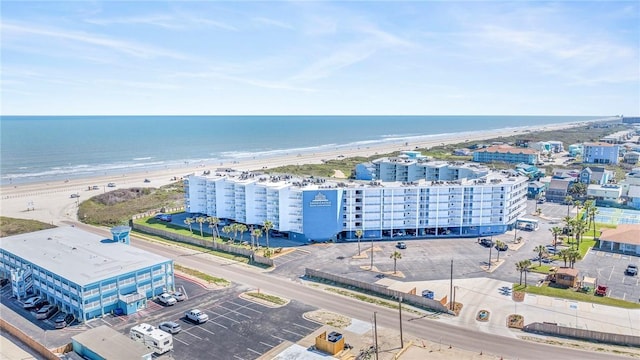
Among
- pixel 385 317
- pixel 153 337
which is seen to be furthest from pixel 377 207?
pixel 153 337

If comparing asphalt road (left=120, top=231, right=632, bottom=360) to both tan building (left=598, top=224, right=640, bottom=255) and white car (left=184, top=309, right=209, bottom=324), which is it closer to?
white car (left=184, top=309, right=209, bottom=324)

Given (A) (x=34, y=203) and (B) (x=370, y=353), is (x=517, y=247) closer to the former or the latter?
(B) (x=370, y=353)

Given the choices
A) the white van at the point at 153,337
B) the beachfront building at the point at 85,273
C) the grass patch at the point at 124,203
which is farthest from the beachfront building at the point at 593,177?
the white van at the point at 153,337

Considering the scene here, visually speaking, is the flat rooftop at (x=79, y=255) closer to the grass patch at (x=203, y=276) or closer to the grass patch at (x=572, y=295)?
the grass patch at (x=203, y=276)

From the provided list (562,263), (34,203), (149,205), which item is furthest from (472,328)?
(34,203)

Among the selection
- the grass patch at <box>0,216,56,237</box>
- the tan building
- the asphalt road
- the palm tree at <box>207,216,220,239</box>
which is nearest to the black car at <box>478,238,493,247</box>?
the tan building

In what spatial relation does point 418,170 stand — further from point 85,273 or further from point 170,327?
point 85,273
